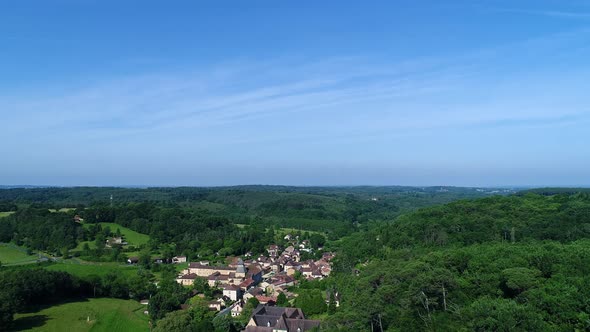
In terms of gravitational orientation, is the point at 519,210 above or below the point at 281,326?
above

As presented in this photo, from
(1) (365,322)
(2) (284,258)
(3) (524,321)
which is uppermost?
(3) (524,321)

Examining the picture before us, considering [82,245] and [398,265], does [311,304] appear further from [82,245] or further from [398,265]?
[82,245]

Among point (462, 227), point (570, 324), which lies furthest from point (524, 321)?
point (462, 227)

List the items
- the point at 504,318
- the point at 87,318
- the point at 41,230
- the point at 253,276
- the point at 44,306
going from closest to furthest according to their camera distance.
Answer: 1. the point at 504,318
2. the point at 87,318
3. the point at 44,306
4. the point at 253,276
5. the point at 41,230

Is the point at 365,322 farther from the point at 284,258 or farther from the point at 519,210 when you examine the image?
the point at 284,258

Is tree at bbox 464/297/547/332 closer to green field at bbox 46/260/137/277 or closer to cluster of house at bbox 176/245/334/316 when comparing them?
cluster of house at bbox 176/245/334/316

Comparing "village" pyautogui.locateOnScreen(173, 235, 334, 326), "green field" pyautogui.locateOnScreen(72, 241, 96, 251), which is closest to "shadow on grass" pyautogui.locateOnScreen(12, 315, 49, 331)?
"village" pyautogui.locateOnScreen(173, 235, 334, 326)

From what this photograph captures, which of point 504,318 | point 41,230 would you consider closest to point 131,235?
point 41,230
